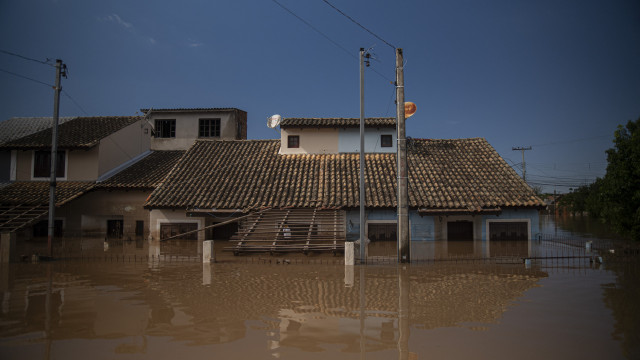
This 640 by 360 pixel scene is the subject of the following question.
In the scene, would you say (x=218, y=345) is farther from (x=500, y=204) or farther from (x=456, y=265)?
(x=500, y=204)

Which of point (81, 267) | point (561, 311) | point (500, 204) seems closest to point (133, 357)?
point (561, 311)

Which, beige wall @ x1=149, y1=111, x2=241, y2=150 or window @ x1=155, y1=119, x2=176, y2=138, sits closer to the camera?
beige wall @ x1=149, y1=111, x2=241, y2=150

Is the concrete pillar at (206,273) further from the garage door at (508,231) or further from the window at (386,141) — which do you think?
the garage door at (508,231)

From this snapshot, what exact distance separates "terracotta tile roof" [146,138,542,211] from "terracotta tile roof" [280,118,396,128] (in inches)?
73.2

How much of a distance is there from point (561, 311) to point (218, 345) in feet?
21.9

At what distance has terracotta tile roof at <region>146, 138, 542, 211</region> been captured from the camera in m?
18.9

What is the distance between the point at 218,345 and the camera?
19.3 ft

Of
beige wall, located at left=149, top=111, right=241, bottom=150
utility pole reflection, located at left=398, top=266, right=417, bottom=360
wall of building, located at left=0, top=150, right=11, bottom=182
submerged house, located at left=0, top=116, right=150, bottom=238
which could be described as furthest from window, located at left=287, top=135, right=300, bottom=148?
wall of building, located at left=0, top=150, right=11, bottom=182

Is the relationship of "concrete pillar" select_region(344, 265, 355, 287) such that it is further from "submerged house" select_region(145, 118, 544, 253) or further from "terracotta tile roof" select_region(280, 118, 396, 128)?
"terracotta tile roof" select_region(280, 118, 396, 128)

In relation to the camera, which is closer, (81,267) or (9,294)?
(9,294)

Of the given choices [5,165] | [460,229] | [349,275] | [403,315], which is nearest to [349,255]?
[349,275]

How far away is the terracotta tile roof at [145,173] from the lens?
22.0 m

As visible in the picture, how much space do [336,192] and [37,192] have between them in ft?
56.6

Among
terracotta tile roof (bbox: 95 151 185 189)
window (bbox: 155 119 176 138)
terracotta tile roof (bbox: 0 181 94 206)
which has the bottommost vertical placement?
terracotta tile roof (bbox: 0 181 94 206)
